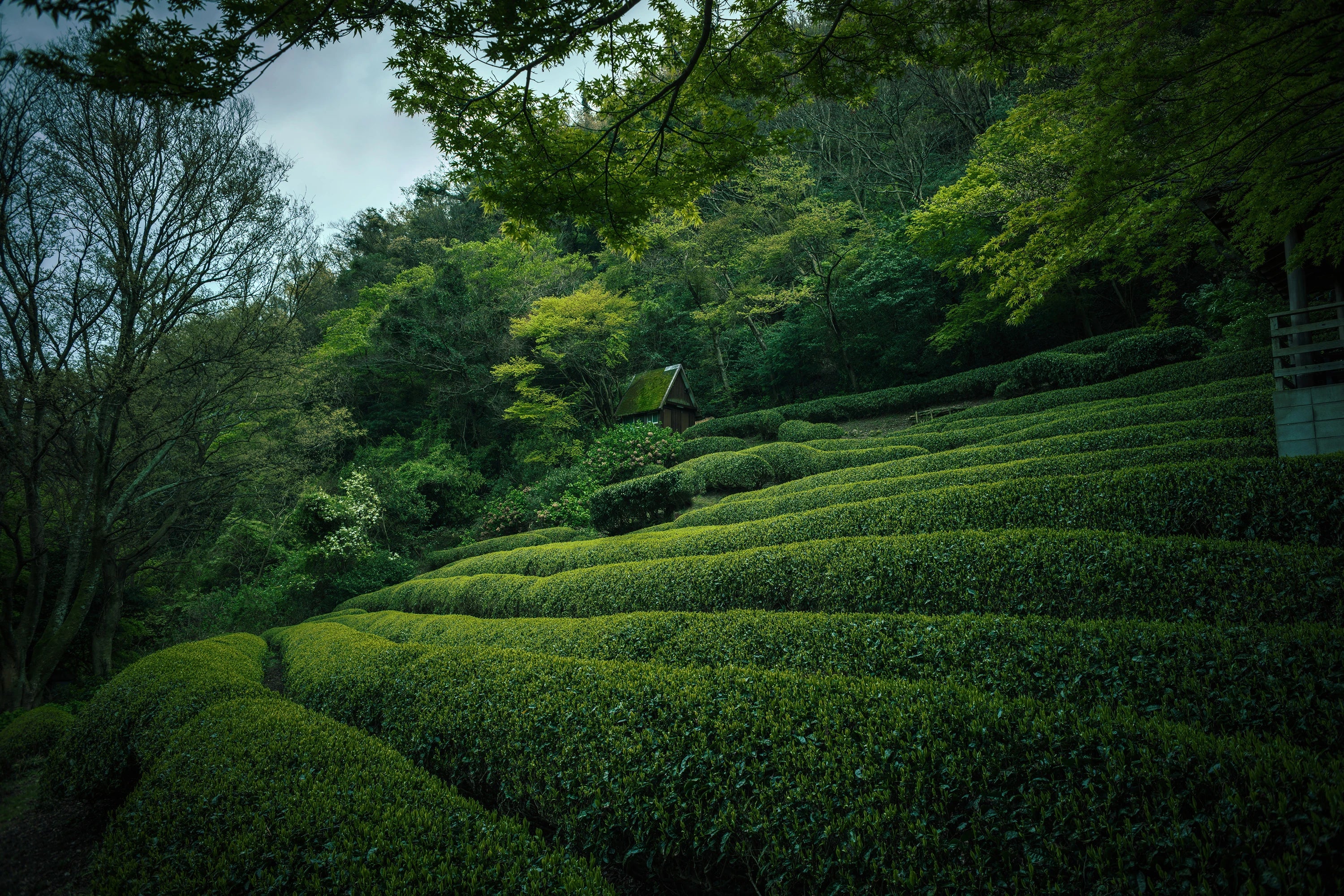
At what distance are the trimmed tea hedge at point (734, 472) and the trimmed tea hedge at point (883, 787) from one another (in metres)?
11.6

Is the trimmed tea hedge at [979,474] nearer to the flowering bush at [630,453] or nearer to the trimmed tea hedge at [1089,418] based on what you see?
the trimmed tea hedge at [1089,418]

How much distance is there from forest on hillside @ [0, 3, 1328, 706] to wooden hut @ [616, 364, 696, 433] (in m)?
1.85

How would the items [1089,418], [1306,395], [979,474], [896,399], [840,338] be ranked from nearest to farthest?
[1306,395], [979,474], [1089,418], [896,399], [840,338]

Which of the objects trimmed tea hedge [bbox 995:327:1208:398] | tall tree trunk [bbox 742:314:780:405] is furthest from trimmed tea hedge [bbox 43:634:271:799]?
tall tree trunk [bbox 742:314:780:405]

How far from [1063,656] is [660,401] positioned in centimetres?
2197

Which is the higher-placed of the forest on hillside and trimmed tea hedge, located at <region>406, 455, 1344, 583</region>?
the forest on hillside

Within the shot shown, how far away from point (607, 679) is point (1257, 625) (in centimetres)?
436

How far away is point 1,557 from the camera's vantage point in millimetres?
10172

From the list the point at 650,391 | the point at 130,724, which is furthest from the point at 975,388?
the point at 130,724

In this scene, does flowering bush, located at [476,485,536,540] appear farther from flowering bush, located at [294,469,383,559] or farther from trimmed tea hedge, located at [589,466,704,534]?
trimmed tea hedge, located at [589,466,704,534]

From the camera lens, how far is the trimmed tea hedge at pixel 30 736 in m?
6.72

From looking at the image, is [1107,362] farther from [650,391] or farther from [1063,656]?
[1063,656]

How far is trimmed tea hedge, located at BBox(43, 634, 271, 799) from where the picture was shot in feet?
16.8

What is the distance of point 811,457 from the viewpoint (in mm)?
15117
